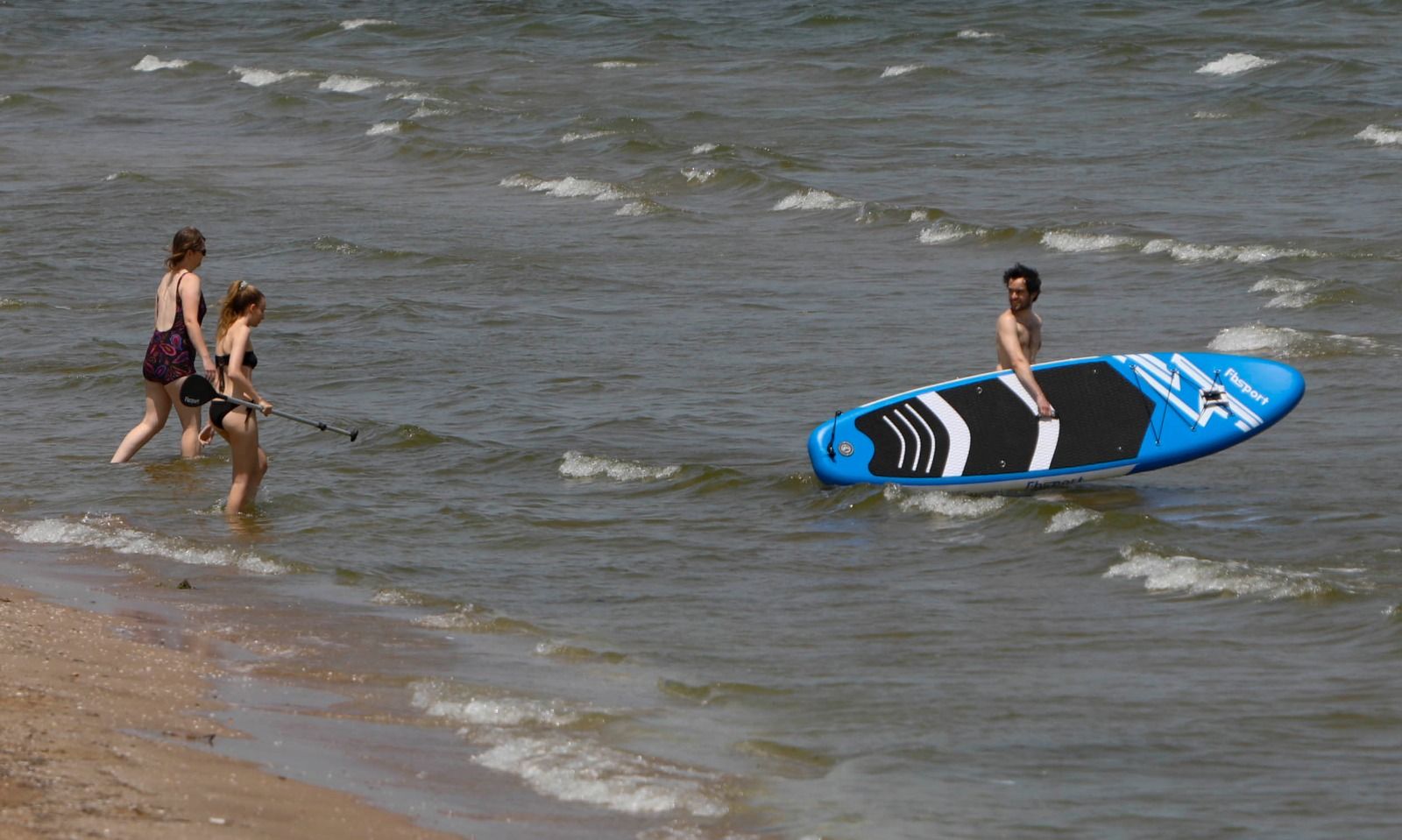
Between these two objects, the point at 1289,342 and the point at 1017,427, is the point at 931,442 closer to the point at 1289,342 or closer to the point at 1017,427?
the point at 1017,427

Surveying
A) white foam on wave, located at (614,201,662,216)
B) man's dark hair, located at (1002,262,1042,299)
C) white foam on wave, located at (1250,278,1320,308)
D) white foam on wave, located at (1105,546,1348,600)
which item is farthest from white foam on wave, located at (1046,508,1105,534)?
white foam on wave, located at (614,201,662,216)

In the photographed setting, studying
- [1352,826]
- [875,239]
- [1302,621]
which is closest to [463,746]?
[1352,826]

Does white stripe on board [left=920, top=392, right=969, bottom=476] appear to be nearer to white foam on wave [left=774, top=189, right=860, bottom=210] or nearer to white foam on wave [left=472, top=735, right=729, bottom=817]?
white foam on wave [left=472, top=735, right=729, bottom=817]

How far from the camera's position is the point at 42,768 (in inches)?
247

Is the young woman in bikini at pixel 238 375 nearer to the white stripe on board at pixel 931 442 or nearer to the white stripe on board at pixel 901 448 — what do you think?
the white stripe on board at pixel 901 448

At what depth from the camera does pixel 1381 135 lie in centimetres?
2523

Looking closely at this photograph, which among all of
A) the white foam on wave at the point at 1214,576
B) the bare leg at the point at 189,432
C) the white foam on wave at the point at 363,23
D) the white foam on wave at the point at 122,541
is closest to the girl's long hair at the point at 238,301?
the white foam on wave at the point at 122,541

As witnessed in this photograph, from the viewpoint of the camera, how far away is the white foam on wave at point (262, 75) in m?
36.2

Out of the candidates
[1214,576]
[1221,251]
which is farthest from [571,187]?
[1214,576]

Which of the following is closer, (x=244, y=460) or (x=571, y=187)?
(x=244, y=460)

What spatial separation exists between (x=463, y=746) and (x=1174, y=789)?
2.66m

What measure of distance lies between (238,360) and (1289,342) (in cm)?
886

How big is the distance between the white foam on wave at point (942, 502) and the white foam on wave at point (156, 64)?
97.9 ft

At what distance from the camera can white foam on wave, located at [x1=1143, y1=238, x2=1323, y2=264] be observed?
19.1 meters
